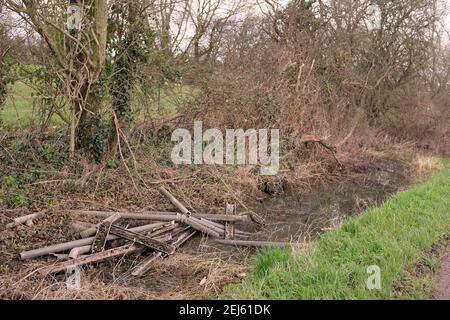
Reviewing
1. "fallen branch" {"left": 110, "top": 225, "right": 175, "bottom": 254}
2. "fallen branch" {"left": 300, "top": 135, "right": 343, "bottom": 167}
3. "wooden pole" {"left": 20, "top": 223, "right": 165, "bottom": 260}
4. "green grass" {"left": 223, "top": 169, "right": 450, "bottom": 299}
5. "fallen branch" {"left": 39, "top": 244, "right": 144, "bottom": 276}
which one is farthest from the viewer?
"fallen branch" {"left": 300, "top": 135, "right": 343, "bottom": 167}

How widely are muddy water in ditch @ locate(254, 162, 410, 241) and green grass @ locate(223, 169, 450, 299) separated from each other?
144cm

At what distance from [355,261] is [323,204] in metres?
6.09

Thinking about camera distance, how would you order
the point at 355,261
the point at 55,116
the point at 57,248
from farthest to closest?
the point at 55,116, the point at 57,248, the point at 355,261

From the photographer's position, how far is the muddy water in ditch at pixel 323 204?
924cm

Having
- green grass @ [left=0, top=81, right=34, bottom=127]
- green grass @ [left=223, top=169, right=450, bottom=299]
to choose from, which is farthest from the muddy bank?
green grass @ [left=0, top=81, right=34, bottom=127]

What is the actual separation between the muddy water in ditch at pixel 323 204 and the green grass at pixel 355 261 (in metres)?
1.44

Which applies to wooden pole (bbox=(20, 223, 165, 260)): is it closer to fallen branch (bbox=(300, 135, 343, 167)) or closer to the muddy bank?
the muddy bank

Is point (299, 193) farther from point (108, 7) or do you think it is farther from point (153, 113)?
point (108, 7)

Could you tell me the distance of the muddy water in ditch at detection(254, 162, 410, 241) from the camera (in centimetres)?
924

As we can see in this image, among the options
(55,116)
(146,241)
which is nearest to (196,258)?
(146,241)

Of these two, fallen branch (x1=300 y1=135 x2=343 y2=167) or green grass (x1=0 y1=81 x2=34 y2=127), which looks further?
fallen branch (x1=300 y1=135 x2=343 y2=167)

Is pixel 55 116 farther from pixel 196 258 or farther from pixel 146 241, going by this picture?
pixel 196 258

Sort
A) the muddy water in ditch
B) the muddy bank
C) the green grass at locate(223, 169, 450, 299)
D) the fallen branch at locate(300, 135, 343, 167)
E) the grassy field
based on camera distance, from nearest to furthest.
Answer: the green grass at locate(223, 169, 450, 299)
the muddy bank
the muddy water in ditch
the grassy field
the fallen branch at locate(300, 135, 343, 167)

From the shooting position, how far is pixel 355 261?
565 cm
